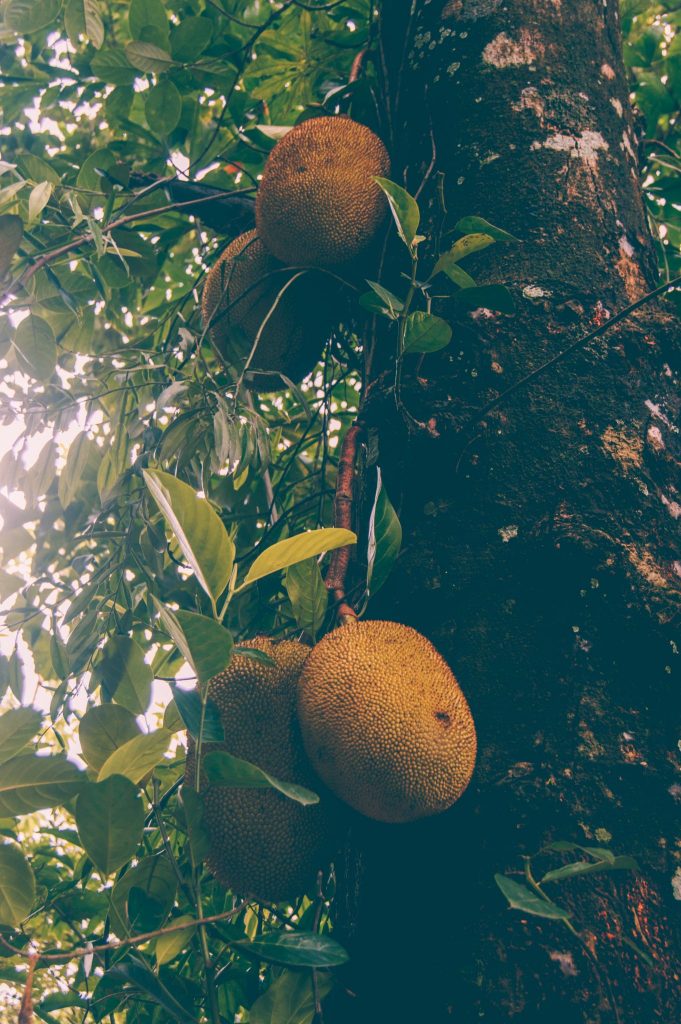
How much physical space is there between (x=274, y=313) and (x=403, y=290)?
0.30m

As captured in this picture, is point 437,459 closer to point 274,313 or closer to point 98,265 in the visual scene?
point 274,313

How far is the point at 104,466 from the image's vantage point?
1.43m

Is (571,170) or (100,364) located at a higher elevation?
(571,170)

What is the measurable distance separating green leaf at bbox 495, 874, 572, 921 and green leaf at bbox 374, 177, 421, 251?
637 mm

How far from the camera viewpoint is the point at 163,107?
1444 mm

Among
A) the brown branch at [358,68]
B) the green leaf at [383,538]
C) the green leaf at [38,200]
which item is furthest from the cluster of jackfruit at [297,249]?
the green leaf at [383,538]

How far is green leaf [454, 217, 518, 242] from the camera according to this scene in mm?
880

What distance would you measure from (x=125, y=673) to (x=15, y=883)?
30 centimetres

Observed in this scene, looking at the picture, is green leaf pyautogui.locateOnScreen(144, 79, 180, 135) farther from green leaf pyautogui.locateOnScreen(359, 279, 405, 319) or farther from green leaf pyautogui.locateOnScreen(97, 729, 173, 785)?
green leaf pyautogui.locateOnScreen(97, 729, 173, 785)

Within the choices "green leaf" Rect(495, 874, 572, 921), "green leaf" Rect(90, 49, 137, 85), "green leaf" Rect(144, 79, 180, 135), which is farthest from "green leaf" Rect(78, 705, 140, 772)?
"green leaf" Rect(90, 49, 137, 85)

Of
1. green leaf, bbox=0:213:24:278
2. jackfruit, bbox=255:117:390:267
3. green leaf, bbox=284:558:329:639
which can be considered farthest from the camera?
jackfruit, bbox=255:117:390:267

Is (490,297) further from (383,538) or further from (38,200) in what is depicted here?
(38,200)

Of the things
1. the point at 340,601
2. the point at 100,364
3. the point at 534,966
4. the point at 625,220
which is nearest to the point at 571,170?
the point at 625,220

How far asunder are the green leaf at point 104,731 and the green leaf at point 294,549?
7.8 inches
